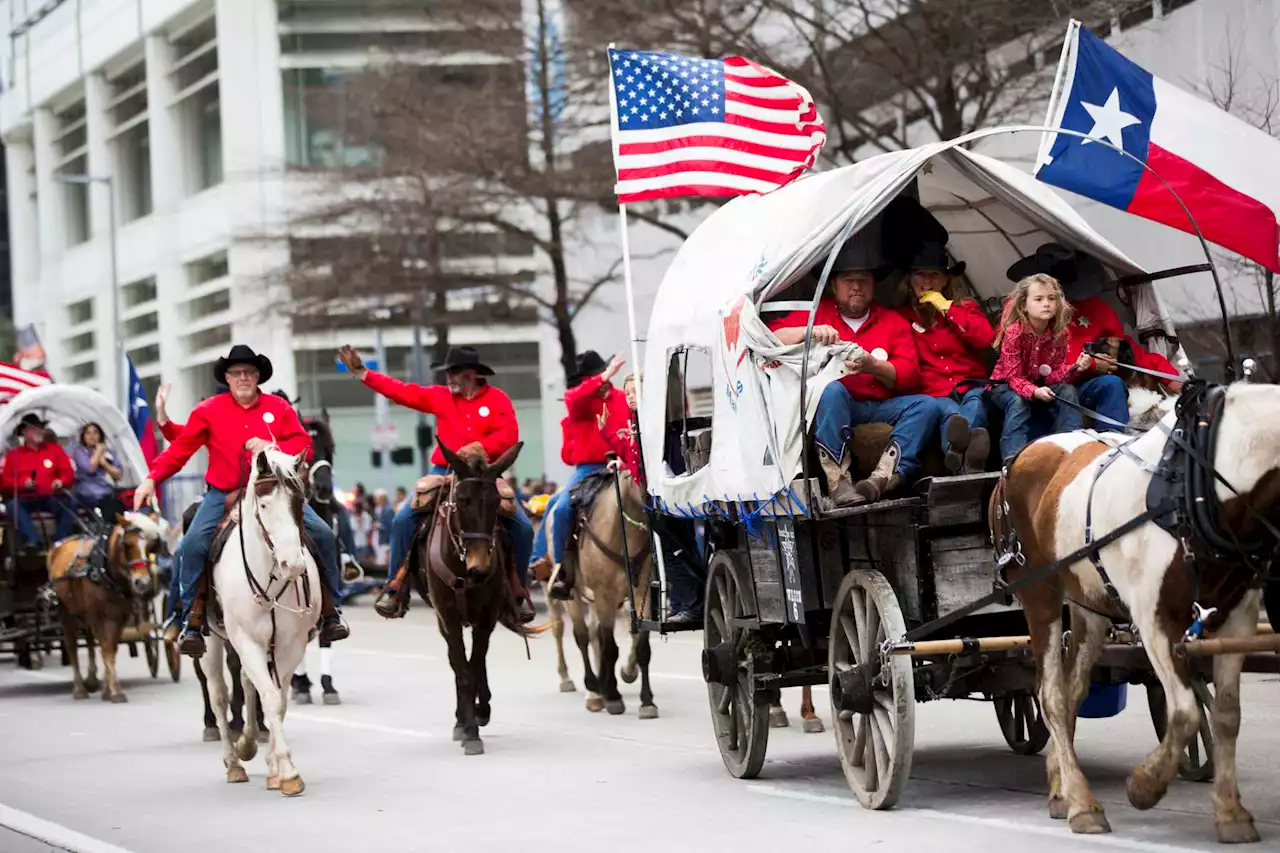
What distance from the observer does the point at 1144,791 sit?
819 cm

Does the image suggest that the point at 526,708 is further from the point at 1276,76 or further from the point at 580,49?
the point at 580,49

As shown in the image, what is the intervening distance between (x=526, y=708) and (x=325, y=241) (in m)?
19.3

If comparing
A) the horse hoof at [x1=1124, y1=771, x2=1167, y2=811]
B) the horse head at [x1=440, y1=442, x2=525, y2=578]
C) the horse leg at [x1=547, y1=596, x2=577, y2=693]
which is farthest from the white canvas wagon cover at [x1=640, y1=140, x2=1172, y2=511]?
the horse leg at [x1=547, y1=596, x2=577, y2=693]

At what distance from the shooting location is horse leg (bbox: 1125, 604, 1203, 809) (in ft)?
26.2

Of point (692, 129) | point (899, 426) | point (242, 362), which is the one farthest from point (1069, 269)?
point (242, 362)

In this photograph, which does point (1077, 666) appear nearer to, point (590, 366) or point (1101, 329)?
point (1101, 329)

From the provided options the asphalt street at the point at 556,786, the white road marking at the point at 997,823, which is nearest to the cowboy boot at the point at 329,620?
the asphalt street at the point at 556,786

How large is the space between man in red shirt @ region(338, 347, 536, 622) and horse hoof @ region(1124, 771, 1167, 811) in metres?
6.76

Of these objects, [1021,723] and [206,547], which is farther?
[206,547]

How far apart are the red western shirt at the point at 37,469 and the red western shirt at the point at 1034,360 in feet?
45.2

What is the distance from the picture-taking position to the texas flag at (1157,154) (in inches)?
421

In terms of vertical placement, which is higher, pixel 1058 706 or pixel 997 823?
pixel 1058 706

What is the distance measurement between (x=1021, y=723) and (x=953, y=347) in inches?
98.5

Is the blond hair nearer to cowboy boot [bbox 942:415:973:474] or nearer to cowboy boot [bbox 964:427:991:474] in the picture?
cowboy boot [bbox 964:427:991:474]
